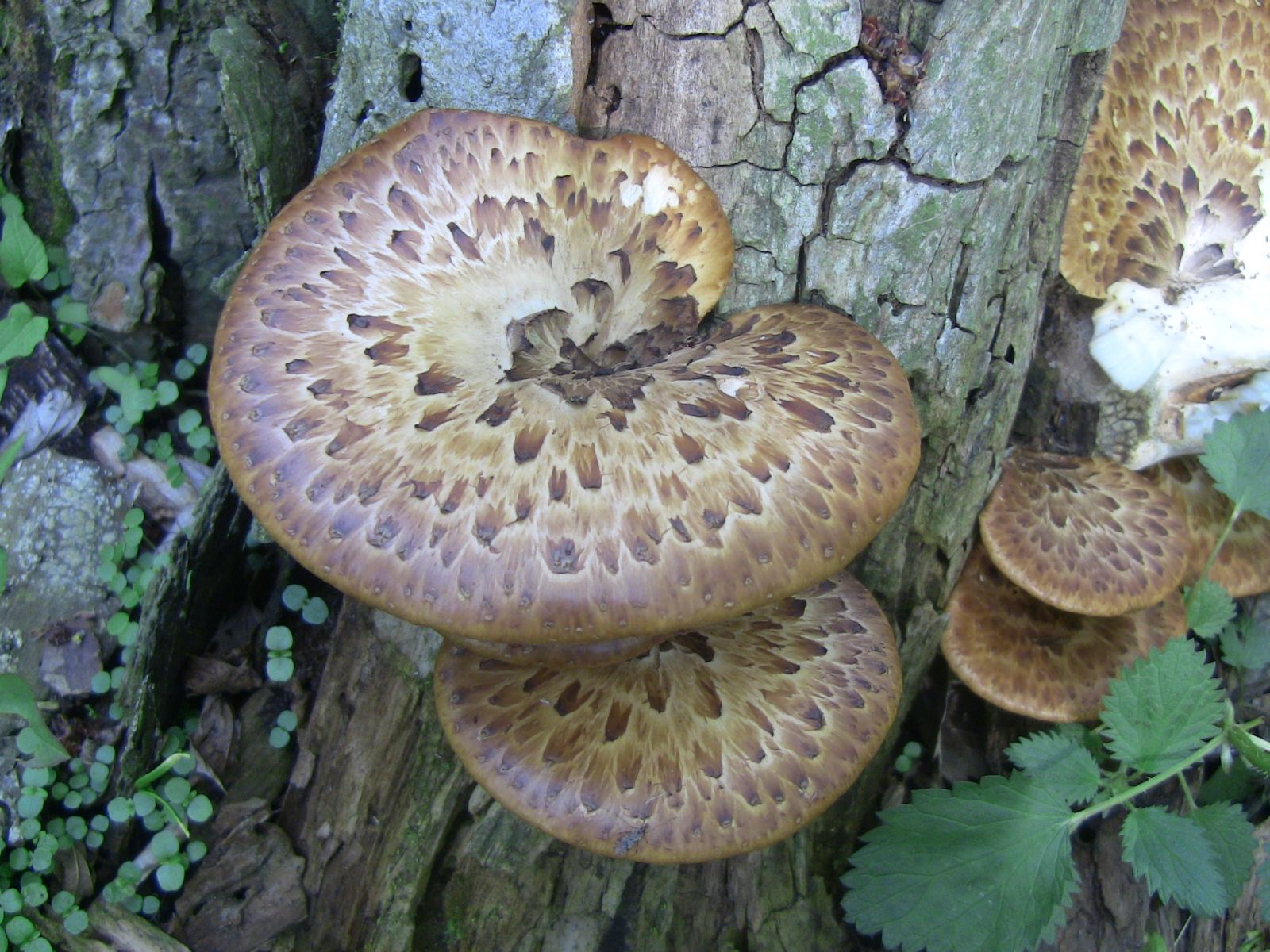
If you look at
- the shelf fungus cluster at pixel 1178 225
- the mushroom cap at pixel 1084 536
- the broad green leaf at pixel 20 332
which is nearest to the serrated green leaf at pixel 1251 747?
the mushroom cap at pixel 1084 536

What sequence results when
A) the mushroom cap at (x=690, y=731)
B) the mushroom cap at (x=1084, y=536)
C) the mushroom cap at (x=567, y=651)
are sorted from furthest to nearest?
1. the mushroom cap at (x=1084, y=536)
2. the mushroom cap at (x=690, y=731)
3. the mushroom cap at (x=567, y=651)

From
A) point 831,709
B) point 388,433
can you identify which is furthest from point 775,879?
point 388,433

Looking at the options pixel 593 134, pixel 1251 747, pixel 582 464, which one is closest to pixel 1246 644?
pixel 1251 747

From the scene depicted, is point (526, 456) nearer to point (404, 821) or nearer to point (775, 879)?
point (404, 821)

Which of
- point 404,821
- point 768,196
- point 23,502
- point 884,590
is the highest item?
point 768,196

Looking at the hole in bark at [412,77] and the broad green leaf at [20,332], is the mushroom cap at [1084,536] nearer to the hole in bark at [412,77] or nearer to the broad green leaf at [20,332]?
the hole in bark at [412,77]

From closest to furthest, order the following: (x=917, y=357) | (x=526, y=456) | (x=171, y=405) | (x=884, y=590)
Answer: (x=526, y=456) → (x=917, y=357) → (x=884, y=590) → (x=171, y=405)

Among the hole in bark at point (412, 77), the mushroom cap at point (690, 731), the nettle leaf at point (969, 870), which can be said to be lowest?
the nettle leaf at point (969, 870)
